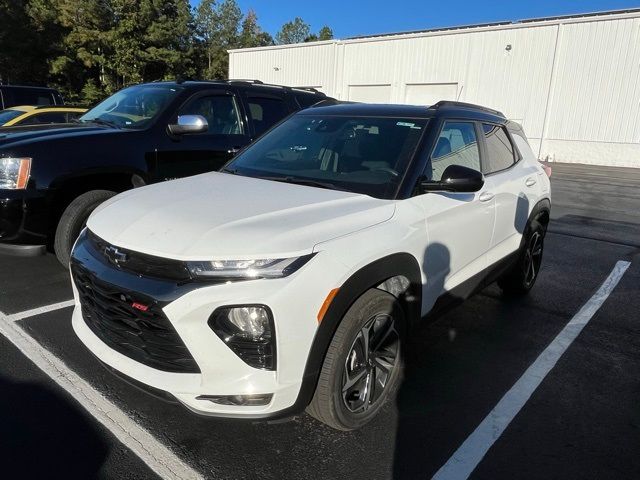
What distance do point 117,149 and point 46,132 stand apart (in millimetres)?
648

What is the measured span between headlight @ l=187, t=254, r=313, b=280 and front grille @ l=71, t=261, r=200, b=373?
247 millimetres

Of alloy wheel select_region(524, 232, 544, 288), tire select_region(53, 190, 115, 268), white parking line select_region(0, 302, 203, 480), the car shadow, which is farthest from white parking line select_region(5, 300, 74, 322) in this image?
alloy wheel select_region(524, 232, 544, 288)

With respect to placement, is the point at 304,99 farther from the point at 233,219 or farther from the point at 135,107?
the point at 233,219

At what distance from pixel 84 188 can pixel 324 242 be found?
3180 millimetres

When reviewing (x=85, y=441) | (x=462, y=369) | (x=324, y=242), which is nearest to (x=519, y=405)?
(x=462, y=369)

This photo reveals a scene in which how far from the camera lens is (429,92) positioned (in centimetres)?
Result: 2669

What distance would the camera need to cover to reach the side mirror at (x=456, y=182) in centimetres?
297

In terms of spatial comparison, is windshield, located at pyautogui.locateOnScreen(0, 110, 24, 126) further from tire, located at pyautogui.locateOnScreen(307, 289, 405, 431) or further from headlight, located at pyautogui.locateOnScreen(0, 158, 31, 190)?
tire, located at pyautogui.locateOnScreen(307, 289, 405, 431)

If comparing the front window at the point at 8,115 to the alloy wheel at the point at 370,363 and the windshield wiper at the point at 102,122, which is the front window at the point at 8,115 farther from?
the alloy wheel at the point at 370,363

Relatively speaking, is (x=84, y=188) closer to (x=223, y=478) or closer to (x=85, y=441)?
(x=85, y=441)

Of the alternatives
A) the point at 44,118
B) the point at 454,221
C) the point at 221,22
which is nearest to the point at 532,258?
the point at 454,221

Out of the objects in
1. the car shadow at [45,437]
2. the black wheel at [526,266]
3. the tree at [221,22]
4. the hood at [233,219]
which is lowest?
the car shadow at [45,437]

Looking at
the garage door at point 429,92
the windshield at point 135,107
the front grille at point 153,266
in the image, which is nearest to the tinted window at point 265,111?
the windshield at point 135,107

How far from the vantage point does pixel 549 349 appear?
3.84m
